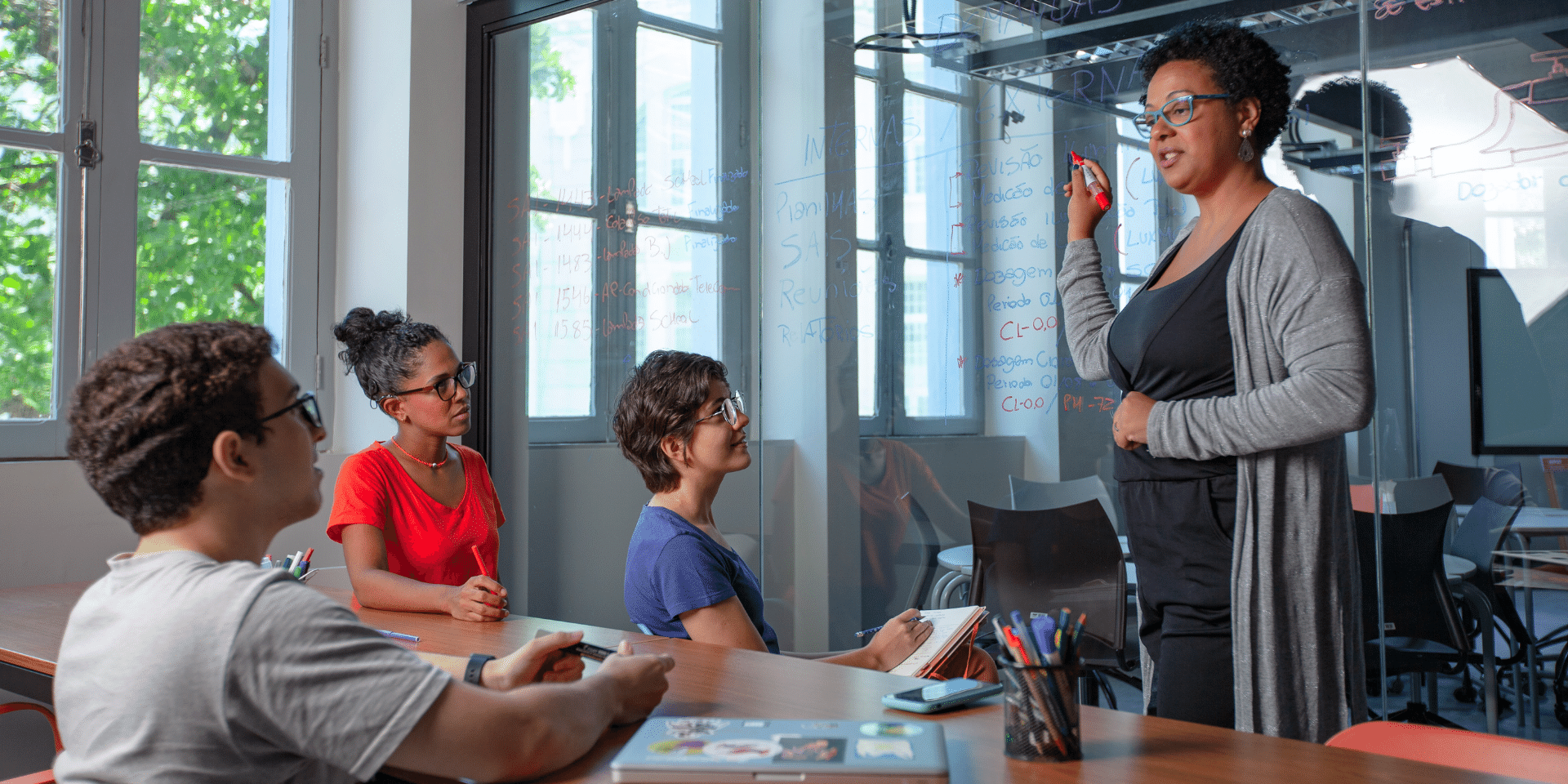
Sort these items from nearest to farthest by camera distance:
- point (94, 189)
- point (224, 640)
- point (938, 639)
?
point (224, 640) → point (938, 639) → point (94, 189)

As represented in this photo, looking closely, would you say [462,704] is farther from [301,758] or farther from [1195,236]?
[1195,236]

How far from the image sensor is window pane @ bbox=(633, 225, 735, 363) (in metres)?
3.52

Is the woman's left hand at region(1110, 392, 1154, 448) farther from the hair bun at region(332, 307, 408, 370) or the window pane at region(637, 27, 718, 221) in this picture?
the window pane at region(637, 27, 718, 221)

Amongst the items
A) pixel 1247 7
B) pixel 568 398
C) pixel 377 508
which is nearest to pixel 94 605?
pixel 377 508

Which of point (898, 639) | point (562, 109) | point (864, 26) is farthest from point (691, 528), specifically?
point (562, 109)

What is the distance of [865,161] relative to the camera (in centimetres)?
317

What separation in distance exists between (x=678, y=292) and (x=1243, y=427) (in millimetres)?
2351

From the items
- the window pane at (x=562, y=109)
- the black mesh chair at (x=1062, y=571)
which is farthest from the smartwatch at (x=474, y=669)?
the window pane at (x=562, y=109)

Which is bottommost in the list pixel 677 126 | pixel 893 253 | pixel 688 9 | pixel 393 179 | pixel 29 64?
pixel 893 253

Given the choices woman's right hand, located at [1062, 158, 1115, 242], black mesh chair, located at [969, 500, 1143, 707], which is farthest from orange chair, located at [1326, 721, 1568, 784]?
black mesh chair, located at [969, 500, 1143, 707]

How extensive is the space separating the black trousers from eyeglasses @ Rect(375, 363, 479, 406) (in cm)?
150

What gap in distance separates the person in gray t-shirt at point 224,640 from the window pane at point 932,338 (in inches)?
80.1

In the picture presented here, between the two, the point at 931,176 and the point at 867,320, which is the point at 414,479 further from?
the point at 931,176

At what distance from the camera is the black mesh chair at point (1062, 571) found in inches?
104
